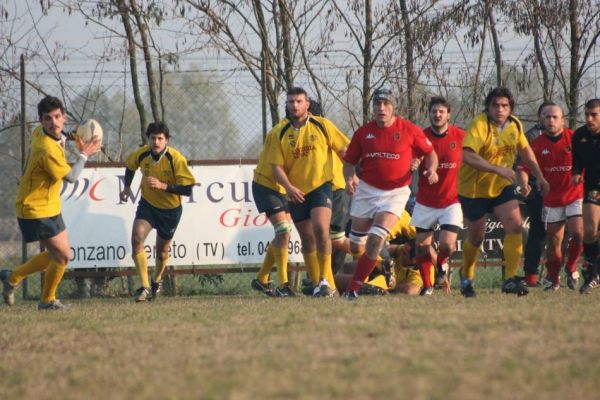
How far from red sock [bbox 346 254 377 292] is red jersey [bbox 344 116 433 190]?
74cm

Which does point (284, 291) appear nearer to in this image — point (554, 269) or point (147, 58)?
point (554, 269)

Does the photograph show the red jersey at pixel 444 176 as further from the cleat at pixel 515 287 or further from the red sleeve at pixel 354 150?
the cleat at pixel 515 287

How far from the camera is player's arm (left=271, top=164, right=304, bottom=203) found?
1152 centimetres

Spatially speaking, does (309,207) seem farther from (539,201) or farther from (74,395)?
(74,395)

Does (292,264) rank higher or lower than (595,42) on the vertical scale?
lower

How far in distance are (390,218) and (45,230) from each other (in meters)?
3.34

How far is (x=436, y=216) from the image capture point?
12.0 metres

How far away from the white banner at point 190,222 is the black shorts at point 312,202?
3322 mm

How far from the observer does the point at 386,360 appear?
6.39 m

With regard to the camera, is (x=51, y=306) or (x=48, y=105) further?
(x=51, y=306)

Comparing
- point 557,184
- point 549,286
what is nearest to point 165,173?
point 557,184

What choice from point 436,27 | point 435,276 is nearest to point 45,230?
point 435,276

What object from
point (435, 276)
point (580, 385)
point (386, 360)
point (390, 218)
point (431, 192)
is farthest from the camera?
point (435, 276)

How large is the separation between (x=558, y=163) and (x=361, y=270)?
3201mm
